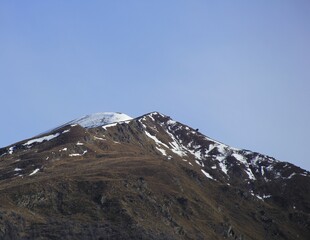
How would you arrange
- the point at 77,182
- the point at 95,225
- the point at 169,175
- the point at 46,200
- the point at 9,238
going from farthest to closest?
1. the point at 169,175
2. the point at 77,182
3. the point at 46,200
4. the point at 95,225
5. the point at 9,238

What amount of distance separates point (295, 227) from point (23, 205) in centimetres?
11502

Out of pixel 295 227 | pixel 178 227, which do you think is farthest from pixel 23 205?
pixel 295 227

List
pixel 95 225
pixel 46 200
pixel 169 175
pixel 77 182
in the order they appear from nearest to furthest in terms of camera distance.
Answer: pixel 95 225 → pixel 46 200 → pixel 77 182 → pixel 169 175

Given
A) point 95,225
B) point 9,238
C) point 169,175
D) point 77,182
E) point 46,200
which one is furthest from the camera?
point 169,175

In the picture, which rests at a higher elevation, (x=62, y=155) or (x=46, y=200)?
(x=62, y=155)

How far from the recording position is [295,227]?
625 feet

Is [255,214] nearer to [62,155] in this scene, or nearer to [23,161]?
[62,155]

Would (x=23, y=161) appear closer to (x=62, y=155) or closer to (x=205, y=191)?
(x=62, y=155)

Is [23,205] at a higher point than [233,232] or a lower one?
higher

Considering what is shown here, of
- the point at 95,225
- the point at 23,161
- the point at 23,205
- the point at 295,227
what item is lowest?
the point at 295,227

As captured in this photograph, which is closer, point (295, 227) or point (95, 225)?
point (95, 225)

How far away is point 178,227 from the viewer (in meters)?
141

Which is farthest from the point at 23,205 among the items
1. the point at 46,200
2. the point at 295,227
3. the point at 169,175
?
the point at 295,227

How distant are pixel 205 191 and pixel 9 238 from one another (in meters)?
94.7
